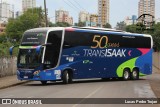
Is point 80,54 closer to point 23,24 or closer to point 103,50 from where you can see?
point 103,50

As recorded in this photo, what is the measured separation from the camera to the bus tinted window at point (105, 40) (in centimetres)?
3103

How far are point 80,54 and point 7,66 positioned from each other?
9653 millimetres

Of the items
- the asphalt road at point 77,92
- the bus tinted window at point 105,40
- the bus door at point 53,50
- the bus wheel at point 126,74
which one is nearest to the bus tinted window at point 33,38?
the bus door at point 53,50

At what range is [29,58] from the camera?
1150 inches

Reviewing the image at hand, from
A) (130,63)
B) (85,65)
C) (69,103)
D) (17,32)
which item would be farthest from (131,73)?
(17,32)

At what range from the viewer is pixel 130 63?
37.2 m

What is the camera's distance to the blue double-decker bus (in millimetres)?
29094

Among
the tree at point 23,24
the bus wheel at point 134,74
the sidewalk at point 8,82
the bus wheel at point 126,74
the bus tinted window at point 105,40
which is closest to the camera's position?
the sidewalk at point 8,82

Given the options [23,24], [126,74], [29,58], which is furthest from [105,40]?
[23,24]

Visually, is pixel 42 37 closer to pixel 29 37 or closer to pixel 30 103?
pixel 29 37

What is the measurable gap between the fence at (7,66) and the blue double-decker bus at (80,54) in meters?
6.92

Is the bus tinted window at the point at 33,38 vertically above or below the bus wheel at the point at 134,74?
above

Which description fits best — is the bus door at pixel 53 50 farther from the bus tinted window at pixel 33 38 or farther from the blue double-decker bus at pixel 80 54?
the bus tinted window at pixel 33 38

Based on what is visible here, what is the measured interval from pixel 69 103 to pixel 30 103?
1.51m
